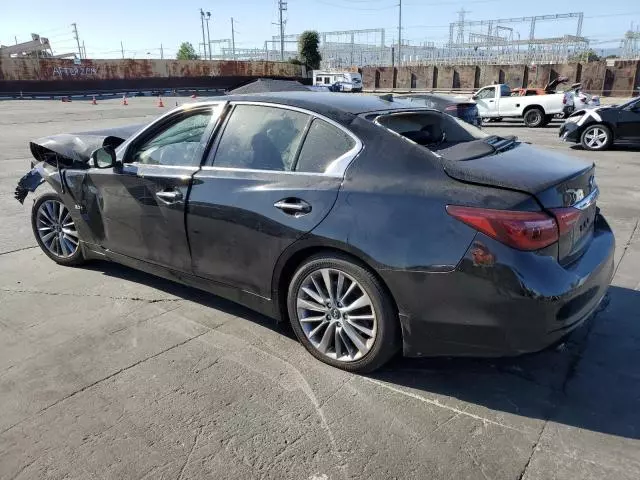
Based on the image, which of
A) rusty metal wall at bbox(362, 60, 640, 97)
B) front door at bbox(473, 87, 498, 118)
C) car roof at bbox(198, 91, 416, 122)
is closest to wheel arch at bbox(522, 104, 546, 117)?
front door at bbox(473, 87, 498, 118)

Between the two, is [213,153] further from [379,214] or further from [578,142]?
[578,142]

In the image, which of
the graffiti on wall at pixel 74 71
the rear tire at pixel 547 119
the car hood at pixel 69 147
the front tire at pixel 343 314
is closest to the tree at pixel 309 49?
the graffiti on wall at pixel 74 71

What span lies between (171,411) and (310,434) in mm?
792

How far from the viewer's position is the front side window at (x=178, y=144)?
12.4 ft

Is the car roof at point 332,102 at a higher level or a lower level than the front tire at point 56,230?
higher

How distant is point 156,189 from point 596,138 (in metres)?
12.0

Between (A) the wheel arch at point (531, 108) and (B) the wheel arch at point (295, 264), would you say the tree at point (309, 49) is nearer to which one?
(A) the wheel arch at point (531, 108)

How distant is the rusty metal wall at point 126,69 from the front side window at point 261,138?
148 ft

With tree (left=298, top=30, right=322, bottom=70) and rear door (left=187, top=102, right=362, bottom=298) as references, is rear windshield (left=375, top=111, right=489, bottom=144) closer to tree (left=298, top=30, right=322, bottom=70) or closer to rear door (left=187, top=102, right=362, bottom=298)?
rear door (left=187, top=102, right=362, bottom=298)

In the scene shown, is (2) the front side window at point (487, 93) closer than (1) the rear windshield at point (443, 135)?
No

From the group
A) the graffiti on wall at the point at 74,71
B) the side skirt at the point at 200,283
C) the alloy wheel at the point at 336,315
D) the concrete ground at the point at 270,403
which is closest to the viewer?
the concrete ground at the point at 270,403

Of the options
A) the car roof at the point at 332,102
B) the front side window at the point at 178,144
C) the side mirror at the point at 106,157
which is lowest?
the side mirror at the point at 106,157

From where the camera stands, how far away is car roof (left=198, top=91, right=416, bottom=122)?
10.8 feet

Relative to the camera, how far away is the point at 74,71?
45.2 m
